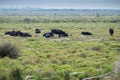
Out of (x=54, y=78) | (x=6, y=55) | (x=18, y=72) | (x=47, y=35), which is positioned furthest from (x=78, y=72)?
(x=47, y=35)

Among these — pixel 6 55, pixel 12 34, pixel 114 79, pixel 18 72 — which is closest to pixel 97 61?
pixel 6 55

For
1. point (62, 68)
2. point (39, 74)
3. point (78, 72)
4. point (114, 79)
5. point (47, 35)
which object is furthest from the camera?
point (47, 35)

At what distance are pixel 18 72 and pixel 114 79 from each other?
6.04 meters

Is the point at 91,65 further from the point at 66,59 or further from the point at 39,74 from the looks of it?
the point at 39,74

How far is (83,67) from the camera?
22.1 meters

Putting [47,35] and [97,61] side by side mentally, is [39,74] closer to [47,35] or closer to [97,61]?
[97,61]

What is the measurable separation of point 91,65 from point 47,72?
5.11m

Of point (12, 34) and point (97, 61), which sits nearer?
point (97, 61)

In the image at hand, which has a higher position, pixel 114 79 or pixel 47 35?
pixel 114 79

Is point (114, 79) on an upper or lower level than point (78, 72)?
upper

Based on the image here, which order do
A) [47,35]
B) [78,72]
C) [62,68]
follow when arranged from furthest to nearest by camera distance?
[47,35] < [62,68] < [78,72]

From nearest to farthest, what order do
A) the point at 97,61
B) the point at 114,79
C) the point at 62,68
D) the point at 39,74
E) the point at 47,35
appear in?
1. the point at 114,79
2. the point at 39,74
3. the point at 62,68
4. the point at 97,61
5. the point at 47,35

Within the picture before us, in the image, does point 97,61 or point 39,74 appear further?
point 97,61

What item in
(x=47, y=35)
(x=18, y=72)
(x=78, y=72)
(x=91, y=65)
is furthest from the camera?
(x=47, y=35)
